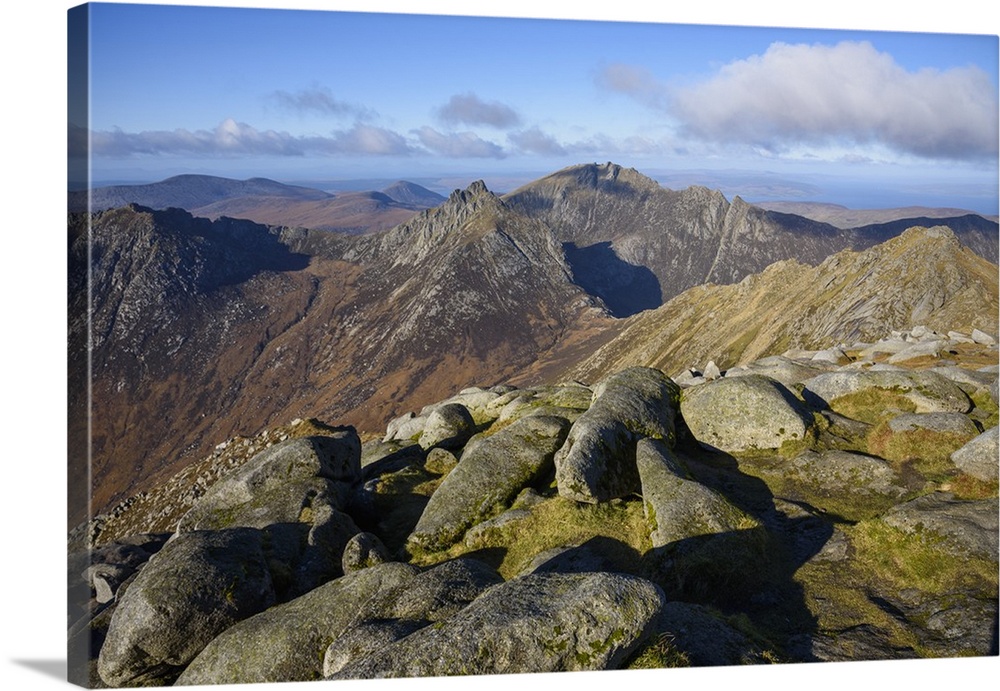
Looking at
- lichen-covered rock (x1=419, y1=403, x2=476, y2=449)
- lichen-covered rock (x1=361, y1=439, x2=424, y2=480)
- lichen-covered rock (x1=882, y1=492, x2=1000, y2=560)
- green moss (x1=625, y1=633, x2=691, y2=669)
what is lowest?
lichen-covered rock (x1=361, y1=439, x2=424, y2=480)

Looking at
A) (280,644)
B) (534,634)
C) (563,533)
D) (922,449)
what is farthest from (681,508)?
(922,449)

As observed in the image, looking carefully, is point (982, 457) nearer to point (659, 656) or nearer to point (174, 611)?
point (659, 656)

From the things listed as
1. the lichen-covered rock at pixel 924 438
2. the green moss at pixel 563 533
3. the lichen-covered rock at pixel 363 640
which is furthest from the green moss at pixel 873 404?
the lichen-covered rock at pixel 363 640

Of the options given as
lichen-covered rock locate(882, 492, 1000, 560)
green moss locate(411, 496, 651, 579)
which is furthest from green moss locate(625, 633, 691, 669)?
lichen-covered rock locate(882, 492, 1000, 560)

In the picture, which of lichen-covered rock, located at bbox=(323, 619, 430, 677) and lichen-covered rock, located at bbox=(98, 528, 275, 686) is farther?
lichen-covered rock, located at bbox=(98, 528, 275, 686)

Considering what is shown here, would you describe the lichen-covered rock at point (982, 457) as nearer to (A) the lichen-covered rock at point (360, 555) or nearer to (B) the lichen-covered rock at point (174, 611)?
(A) the lichen-covered rock at point (360, 555)

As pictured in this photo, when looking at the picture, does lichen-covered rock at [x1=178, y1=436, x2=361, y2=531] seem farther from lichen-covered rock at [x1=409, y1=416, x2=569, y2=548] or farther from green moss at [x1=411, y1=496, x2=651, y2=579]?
green moss at [x1=411, y1=496, x2=651, y2=579]

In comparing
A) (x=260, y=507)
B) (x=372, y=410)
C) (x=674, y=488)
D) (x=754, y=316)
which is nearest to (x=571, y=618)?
(x=674, y=488)
